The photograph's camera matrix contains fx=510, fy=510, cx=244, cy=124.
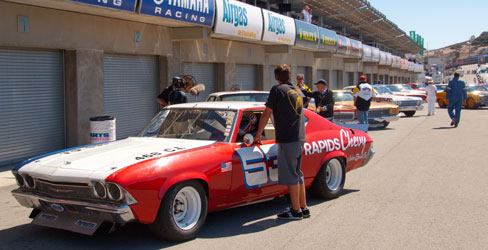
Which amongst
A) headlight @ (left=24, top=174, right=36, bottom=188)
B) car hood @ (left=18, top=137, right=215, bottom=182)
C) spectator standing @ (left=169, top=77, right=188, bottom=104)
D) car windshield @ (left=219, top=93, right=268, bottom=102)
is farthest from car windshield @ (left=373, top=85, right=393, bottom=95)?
headlight @ (left=24, top=174, right=36, bottom=188)

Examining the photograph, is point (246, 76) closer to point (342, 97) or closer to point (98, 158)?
point (342, 97)

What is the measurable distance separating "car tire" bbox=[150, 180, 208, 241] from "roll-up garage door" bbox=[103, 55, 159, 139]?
8.09 metres

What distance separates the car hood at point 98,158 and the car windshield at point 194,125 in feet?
0.55

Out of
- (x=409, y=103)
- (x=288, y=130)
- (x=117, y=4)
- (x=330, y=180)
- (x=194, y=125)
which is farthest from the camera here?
(x=409, y=103)

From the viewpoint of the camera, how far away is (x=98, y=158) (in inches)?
194

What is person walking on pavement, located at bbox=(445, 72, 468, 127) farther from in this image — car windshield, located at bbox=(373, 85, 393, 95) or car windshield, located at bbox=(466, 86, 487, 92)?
car windshield, located at bbox=(466, 86, 487, 92)

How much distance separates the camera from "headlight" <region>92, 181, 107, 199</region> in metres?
4.46

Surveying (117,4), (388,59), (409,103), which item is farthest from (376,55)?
(117,4)

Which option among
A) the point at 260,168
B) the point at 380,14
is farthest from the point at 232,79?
the point at 380,14

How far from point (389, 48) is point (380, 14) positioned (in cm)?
2528

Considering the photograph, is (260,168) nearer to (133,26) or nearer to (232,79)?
(133,26)

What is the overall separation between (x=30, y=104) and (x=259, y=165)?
22.0 feet

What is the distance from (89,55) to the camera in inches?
451

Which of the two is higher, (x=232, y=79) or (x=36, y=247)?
(x=232, y=79)
